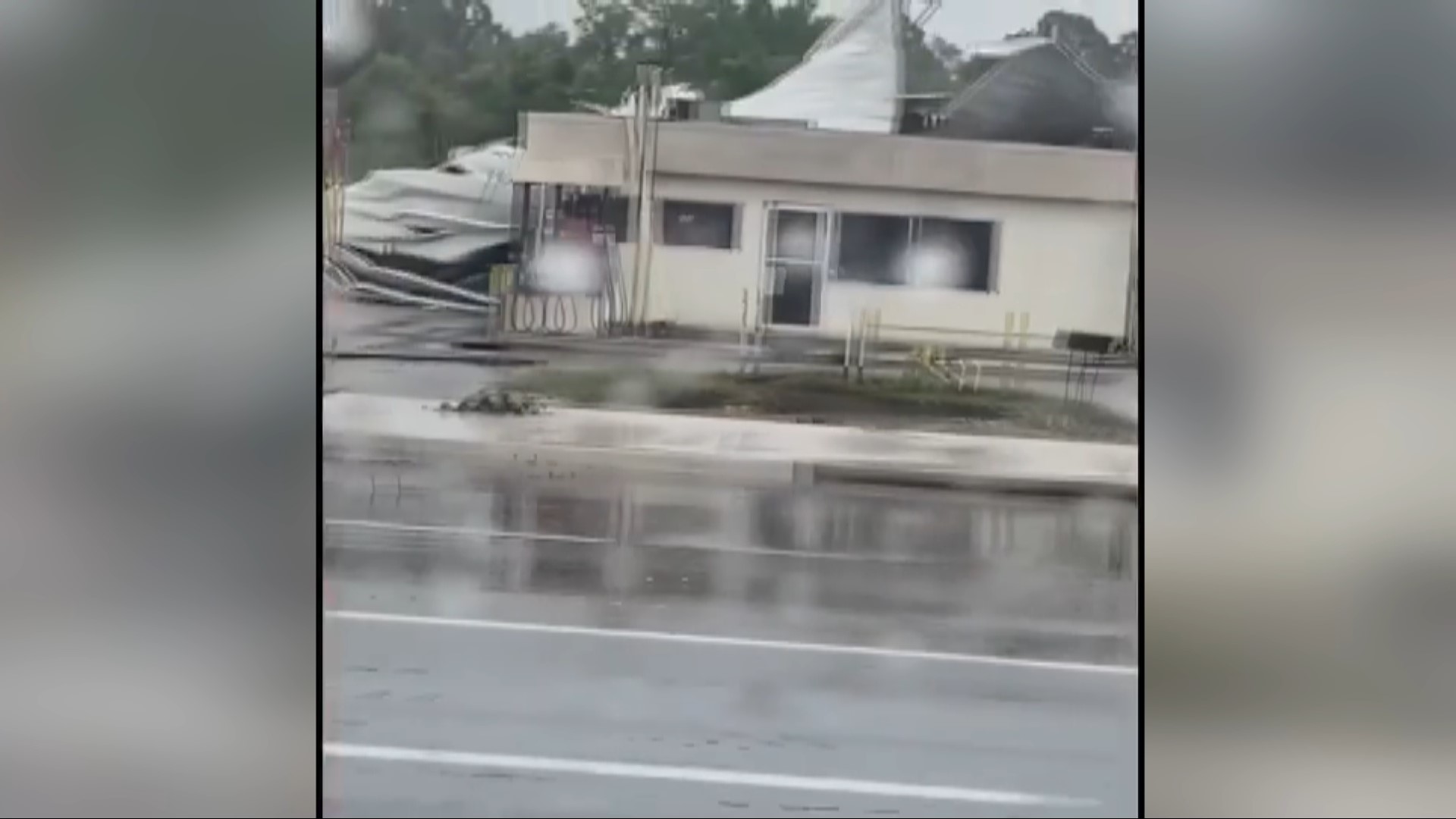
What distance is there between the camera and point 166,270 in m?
1.65

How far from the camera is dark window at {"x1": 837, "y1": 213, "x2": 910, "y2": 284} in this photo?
5.23ft

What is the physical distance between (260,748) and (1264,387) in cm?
152

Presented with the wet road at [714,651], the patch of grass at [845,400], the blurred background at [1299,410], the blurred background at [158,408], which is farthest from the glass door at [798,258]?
the blurred background at [158,408]

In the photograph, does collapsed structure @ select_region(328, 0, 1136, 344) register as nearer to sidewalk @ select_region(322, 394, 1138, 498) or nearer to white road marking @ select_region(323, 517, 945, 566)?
sidewalk @ select_region(322, 394, 1138, 498)

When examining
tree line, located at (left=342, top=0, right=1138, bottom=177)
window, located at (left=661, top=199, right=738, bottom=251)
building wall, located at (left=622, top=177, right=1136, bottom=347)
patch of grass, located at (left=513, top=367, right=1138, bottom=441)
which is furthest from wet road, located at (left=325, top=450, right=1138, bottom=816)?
tree line, located at (left=342, top=0, right=1138, bottom=177)

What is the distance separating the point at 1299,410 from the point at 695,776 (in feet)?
3.23

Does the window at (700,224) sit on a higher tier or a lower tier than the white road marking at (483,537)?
higher

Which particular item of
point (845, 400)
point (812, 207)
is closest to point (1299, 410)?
point (845, 400)

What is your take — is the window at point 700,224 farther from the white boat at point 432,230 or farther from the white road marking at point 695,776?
the white road marking at point 695,776

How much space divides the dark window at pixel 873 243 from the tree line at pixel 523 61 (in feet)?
0.79

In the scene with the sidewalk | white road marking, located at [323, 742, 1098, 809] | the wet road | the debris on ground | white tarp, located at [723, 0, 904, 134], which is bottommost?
white road marking, located at [323, 742, 1098, 809]

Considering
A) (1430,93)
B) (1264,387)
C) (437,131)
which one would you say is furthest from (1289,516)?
(437,131)

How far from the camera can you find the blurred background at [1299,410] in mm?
1550

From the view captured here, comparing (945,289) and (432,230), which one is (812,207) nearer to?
(945,289)
